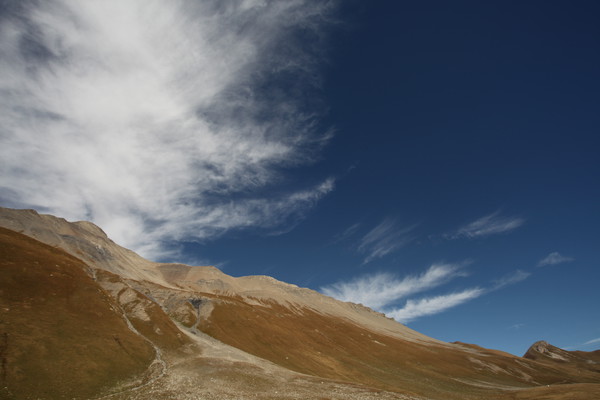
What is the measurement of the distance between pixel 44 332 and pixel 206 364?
30.2 meters

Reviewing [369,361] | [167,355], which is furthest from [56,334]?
[369,361]

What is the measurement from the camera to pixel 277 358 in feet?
322

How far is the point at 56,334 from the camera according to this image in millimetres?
54625

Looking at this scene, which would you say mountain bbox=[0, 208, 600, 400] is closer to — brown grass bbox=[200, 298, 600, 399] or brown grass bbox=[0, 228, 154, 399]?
brown grass bbox=[0, 228, 154, 399]

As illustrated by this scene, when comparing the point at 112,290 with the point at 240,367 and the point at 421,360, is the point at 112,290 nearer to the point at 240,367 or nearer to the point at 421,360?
the point at 240,367

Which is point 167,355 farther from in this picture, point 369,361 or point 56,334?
point 369,361

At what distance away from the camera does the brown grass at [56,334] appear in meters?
42.6

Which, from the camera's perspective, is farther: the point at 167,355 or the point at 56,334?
the point at 167,355

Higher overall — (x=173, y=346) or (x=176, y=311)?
(x=176, y=311)

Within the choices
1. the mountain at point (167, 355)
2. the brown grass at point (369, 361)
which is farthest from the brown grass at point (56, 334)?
the brown grass at point (369, 361)

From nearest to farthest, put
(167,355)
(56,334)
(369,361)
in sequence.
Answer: (56,334)
(167,355)
(369,361)

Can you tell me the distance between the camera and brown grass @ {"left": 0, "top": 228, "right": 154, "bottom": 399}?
1678 inches

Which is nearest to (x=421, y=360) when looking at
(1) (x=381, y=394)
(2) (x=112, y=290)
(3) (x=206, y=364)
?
(1) (x=381, y=394)

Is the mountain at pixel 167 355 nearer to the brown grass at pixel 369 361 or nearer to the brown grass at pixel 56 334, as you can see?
the brown grass at pixel 56 334
